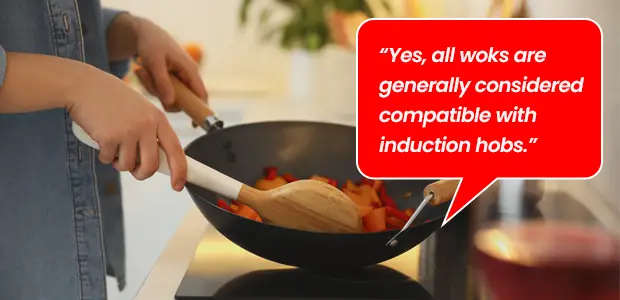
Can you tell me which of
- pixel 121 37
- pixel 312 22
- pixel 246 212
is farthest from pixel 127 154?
pixel 312 22

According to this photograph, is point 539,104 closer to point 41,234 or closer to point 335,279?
point 335,279

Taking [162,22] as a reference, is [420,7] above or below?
above

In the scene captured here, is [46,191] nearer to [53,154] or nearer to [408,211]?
[53,154]

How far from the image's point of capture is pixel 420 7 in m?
1.16

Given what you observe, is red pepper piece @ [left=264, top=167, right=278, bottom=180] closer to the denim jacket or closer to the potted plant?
the denim jacket

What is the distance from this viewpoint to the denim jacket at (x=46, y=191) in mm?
650

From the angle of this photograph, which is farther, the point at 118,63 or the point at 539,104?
the point at 118,63

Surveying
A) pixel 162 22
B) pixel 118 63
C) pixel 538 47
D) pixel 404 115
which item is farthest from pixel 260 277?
pixel 162 22

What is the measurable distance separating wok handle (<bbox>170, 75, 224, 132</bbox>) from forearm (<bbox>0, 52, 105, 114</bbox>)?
21cm

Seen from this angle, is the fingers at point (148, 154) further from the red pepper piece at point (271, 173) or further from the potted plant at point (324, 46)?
the potted plant at point (324, 46)

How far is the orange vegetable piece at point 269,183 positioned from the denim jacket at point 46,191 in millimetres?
158

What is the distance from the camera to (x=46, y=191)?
67 cm

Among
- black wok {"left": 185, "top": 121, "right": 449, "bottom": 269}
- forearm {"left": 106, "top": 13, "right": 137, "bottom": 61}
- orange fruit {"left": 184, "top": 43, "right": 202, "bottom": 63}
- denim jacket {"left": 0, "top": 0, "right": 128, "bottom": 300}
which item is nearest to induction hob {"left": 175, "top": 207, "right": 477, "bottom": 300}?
black wok {"left": 185, "top": 121, "right": 449, "bottom": 269}

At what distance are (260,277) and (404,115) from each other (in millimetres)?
172
